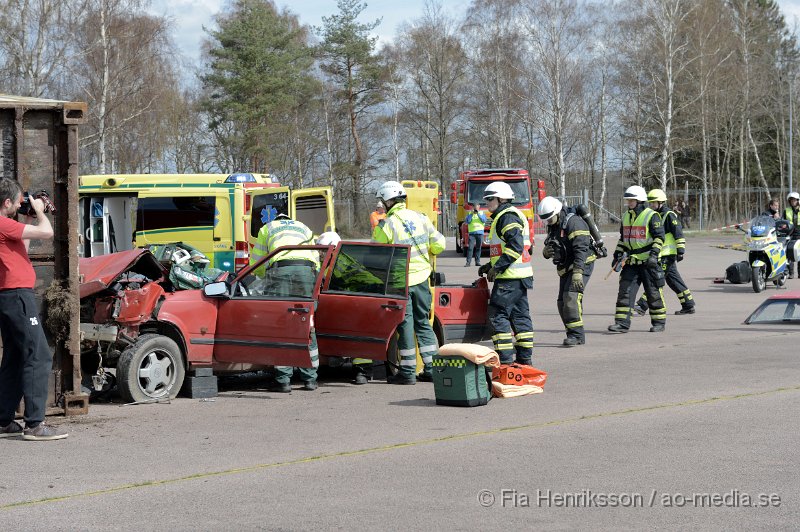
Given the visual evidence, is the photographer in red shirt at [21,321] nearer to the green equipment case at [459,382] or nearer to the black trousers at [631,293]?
the green equipment case at [459,382]

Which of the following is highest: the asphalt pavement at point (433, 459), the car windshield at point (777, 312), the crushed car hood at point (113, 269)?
the crushed car hood at point (113, 269)

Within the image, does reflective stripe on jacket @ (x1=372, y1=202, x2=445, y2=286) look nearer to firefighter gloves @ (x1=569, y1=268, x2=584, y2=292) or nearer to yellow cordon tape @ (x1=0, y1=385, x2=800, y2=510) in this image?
yellow cordon tape @ (x1=0, y1=385, x2=800, y2=510)

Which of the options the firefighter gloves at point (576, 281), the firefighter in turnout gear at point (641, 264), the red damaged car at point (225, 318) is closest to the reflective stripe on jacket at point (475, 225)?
the firefighter in turnout gear at point (641, 264)

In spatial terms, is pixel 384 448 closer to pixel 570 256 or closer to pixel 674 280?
pixel 570 256

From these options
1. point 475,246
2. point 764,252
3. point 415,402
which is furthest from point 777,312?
point 475,246

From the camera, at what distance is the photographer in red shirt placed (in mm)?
7445

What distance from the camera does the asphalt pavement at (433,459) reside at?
18.3 feet

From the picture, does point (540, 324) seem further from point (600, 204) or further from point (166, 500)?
point (600, 204)

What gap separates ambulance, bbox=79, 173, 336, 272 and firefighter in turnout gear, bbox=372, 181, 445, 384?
23.9 ft

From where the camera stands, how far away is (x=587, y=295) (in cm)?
2042

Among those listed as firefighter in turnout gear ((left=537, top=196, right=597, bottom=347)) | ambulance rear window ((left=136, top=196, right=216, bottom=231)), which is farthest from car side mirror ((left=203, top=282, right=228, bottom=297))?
ambulance rear window ((left=136, top=196, right=216, bottom=231))

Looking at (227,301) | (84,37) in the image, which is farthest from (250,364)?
(84,37)

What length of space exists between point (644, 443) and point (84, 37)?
114 ft

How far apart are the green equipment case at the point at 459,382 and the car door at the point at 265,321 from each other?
126 centimetres
